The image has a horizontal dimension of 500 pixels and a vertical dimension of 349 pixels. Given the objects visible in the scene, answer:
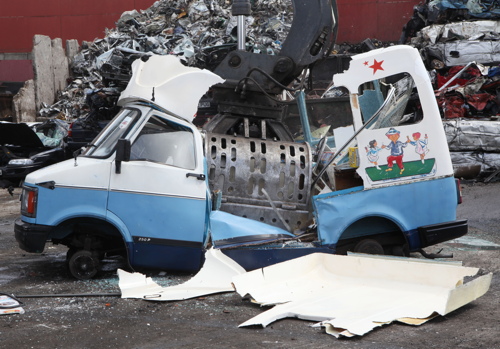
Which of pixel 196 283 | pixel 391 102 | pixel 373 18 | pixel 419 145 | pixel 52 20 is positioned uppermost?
pixel 373 18

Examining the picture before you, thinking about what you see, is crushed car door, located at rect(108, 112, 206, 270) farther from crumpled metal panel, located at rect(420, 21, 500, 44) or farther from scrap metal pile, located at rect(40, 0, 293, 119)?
scrap metal pile, located at rect(40, 0, 293, 119)

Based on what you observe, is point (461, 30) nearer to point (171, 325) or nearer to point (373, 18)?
point (373, 18)

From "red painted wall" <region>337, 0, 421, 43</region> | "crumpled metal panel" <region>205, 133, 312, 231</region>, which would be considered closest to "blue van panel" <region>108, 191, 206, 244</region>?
"crumpled metal panel" <region>205, 133, 312, 231</region>

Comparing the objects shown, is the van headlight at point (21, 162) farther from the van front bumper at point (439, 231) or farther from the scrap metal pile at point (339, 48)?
the van front bumper at point (439, 231)

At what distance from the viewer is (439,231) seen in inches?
309

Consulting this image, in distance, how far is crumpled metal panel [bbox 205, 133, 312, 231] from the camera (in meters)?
8.21

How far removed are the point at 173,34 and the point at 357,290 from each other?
18.1 metres

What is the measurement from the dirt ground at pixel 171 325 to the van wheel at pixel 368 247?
4.02 ft

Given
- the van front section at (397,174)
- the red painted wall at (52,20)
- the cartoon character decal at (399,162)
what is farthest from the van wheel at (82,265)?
the red painted wall at (52,20)

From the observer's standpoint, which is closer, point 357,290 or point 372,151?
point 357,290

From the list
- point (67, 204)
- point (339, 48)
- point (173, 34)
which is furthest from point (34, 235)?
point (173, 34)

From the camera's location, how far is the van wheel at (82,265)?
7.69 m

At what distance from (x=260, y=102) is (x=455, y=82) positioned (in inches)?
338

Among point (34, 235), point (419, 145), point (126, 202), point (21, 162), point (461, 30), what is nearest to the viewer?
point (34, 235)
